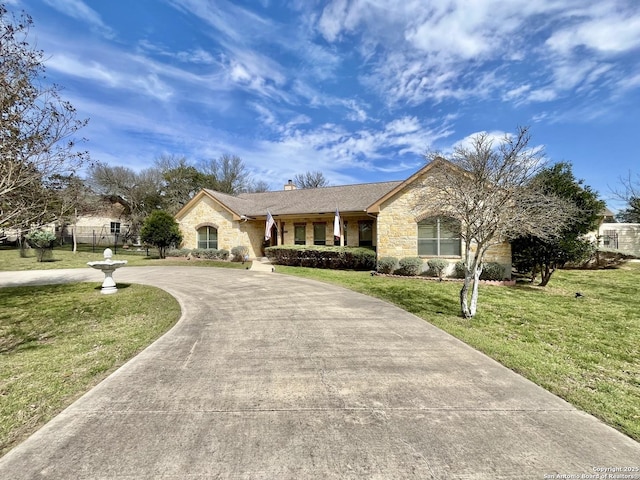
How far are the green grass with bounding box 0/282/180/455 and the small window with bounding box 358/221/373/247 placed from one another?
12400 mm

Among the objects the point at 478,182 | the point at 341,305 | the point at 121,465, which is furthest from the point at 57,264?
the point at 478,182

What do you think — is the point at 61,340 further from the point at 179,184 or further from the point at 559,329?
the point at 179,184

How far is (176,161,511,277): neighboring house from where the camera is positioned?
15.3 metres

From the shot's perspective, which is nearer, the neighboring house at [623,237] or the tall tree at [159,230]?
the tall tree at [159,230]

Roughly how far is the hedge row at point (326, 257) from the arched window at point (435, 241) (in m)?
2.75

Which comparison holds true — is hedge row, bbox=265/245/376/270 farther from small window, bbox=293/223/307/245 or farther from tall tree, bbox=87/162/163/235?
tall tree, bbox=87/162/163/235

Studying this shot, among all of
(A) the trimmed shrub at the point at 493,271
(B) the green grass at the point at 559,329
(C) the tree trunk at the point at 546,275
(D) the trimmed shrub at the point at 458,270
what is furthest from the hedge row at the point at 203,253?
(C) the tree trunk at the point at 546,275

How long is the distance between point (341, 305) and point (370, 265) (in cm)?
881

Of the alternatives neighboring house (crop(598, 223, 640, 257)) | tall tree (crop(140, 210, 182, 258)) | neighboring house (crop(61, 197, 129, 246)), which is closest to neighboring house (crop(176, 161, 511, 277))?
tall tree (crop(140, 210, 182, 258))

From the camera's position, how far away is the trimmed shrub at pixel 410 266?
14672 mm

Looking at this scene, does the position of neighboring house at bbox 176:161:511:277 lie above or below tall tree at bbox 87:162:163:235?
below

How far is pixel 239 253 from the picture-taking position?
20641 mm

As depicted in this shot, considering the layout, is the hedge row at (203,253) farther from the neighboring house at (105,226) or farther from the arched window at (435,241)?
the neighboring house at (105,226)

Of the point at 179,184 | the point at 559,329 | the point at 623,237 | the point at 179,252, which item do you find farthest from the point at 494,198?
the point at 179,184
